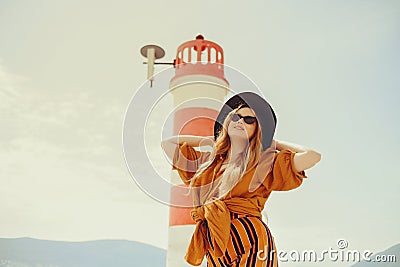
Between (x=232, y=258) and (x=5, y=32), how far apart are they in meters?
1.96

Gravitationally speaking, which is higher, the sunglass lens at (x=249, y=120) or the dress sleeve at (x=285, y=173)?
the sunglass lens at (x=249, y=120)

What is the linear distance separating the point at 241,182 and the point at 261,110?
18 cm

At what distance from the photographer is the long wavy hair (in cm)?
123

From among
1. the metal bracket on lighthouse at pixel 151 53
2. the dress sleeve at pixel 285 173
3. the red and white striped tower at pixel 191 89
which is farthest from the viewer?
the metal bracket on lighthouse at pixel 151 53

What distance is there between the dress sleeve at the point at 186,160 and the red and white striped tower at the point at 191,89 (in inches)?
35.2

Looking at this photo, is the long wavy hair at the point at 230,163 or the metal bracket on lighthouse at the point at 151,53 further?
the metal bracket on lighthouse at the point at 151,53

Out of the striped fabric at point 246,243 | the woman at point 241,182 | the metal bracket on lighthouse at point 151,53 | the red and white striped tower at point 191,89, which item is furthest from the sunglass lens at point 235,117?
the metal bracket on lighthouse at point 151,53

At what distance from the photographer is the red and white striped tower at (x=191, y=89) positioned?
2279 millimetres

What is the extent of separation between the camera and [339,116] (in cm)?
239

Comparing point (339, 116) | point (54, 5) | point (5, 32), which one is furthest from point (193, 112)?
point (5, 32)

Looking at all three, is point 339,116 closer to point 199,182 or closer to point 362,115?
point 362,115

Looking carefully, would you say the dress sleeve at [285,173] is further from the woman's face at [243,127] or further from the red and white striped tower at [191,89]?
the red and white striped tower at [191,89]

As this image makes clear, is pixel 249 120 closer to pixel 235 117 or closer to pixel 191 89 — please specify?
pixel 235 117

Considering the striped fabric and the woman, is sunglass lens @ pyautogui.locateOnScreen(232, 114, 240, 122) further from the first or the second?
the striped fabric
